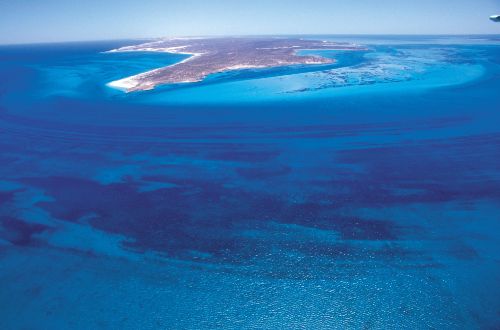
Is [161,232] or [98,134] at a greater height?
[98,134]

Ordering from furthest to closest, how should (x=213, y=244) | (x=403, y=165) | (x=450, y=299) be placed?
(x=403, y=165), (x=213, y=244), (x=450, y=299)

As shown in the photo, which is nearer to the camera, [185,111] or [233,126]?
[233,126]

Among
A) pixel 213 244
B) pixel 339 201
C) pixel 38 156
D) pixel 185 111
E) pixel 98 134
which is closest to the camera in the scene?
pixel 213 244

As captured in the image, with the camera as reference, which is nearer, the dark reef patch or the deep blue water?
the deep blue water

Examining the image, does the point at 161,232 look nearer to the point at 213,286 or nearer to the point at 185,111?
the point at 213,286

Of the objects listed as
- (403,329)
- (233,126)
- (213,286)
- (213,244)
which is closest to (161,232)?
(213,244)

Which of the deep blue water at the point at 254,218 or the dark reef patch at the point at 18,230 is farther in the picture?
the dark reef patch at the point at 18,230

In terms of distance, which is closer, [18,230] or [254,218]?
[18,230]

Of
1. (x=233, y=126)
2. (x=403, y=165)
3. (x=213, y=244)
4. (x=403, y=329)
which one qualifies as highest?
(x=233, y=126)
